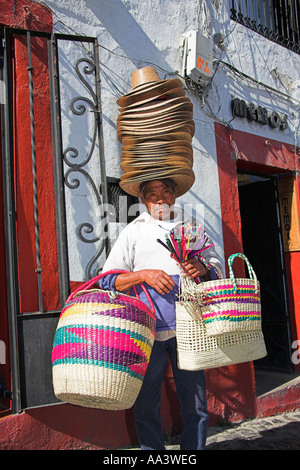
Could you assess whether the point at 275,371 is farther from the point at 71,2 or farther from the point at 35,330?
the point at 71,2

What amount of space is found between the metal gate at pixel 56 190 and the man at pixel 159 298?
57 cm

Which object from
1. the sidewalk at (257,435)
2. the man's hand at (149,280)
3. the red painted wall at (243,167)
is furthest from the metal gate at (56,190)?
the red painted wall at (243,167)

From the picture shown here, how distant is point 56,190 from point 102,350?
1.39 meters

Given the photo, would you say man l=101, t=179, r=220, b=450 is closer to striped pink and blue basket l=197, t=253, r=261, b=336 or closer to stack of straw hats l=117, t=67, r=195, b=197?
striped pink and blue basket l=197, t=253, r=261, b=336

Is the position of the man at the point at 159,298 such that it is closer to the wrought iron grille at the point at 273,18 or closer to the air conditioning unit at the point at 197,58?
the air conditioning unit at the point at 197,58

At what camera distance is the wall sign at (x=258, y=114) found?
468cm

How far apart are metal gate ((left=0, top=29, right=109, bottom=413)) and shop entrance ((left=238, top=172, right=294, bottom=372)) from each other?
2.42 meters

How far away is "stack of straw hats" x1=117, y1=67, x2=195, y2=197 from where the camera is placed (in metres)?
3.15

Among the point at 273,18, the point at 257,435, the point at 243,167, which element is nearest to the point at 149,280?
the point at 257,435

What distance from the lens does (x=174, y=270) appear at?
278 centimetres

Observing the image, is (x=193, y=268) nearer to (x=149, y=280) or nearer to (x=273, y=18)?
(x=149, y=280)

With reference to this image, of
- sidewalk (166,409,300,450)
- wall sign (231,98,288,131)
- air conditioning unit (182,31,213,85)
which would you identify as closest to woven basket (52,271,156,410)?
sidewalk (166,409,300,450)

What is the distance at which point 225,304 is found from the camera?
2.47 meters
